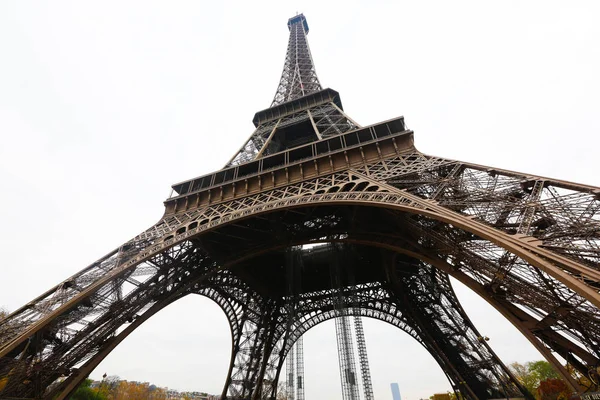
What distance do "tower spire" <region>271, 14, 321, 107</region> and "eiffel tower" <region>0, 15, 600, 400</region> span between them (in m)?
4.70

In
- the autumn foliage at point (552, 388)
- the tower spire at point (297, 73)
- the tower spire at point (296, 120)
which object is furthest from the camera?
the autumn foliage at point (552, 388)

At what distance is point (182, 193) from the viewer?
1627cm

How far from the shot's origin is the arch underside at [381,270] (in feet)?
21.3

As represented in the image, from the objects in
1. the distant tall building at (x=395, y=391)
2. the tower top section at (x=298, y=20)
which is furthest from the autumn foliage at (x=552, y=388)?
the distant tall building at (x=395, y=391)

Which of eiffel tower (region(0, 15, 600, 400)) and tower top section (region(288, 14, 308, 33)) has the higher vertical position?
tower top section (region(288, 14, 308, 33))

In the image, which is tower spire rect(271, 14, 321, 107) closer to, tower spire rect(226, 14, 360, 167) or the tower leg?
tower spire rect(226, 14, 360, 167)

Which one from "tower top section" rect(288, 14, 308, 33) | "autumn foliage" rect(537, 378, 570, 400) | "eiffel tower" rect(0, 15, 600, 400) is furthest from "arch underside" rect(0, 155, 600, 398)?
"tower top section" rect(288, 14, 308, 33)

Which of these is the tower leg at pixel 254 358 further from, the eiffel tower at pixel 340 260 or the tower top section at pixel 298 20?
the tower top section at pixel 298 20

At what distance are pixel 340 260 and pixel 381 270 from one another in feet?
9.49

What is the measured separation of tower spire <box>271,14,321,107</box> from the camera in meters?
25.9

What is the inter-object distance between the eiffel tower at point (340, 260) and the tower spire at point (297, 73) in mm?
4702

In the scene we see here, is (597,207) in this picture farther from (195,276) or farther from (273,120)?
(273,120)

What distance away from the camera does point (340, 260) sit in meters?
19.8

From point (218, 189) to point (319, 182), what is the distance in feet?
17.2
